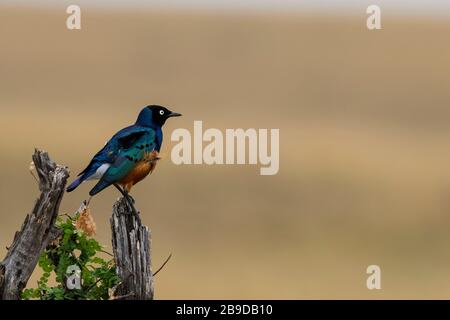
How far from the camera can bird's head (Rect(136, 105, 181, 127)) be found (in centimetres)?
1202

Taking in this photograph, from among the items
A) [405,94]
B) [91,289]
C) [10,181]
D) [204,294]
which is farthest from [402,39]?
[91,289]

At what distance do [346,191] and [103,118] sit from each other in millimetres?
11933

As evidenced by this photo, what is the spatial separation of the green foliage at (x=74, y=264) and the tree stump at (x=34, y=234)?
11.0 inches

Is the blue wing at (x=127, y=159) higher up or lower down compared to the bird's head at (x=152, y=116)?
lower down

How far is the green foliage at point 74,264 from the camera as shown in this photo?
11.1 m

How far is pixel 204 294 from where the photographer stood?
22.8 m

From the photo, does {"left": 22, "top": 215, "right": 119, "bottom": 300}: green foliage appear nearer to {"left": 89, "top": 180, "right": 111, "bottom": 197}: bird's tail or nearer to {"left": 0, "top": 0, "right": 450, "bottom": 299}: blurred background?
{"left": 89, "top": 180, "right": 111, "bottom": 197}: bird's tail

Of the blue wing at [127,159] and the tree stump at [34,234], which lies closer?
the tree stump at [34,234]

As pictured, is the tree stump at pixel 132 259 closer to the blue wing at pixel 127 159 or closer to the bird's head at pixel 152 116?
the blue wing at pixel 127 159

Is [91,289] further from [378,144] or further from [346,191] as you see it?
[378,144]

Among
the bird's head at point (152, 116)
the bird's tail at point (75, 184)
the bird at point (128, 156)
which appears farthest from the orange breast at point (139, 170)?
the bird's tail at point (75, 184)

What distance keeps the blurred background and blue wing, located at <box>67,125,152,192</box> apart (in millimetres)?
10556

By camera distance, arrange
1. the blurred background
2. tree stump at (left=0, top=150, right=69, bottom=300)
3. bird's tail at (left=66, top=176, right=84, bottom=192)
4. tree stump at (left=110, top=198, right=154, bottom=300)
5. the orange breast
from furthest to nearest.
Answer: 1. the blurred background
2. the orange breast
3. tree stump at (left=110, top=198, right=154, bottom=300)
4. bird's tail at (left=66, top=176, right=84, bottom=192)
5. tree stump at (left=0, top=150, right=69, bottom=300)

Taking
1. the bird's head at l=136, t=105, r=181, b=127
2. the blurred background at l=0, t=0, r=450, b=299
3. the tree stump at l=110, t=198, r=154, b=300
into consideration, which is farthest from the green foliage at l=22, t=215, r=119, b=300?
the blurred background at l=0, t=0, r=450, b=299
